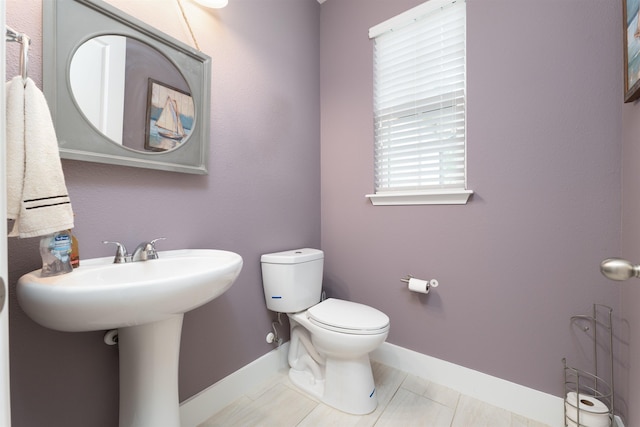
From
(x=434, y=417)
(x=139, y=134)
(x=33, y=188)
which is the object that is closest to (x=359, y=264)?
(x=434, y=417)

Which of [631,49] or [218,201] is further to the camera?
[218,201]

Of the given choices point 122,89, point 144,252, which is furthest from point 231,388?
point 122,89

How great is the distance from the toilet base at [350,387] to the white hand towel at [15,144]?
4.38 feet

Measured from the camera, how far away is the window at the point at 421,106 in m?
1.46

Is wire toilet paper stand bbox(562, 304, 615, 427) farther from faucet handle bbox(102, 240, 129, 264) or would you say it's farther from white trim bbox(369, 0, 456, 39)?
faucet handle bbox(102, 240, 129, 264)

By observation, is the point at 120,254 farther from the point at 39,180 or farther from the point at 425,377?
the point at 425,377

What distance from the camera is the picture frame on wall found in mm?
879

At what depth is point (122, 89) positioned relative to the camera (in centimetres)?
102

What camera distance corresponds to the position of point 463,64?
56.6 inches

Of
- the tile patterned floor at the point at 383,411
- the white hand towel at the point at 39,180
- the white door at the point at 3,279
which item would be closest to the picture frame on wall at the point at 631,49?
the tile patterned floor at the point at 383,411

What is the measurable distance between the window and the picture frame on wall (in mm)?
578

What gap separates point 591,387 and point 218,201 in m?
1.88

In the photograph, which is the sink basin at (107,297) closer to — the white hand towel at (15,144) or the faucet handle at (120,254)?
the faucet handle at (120,254)

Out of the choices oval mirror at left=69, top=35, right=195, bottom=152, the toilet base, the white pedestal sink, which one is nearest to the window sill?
the toilet base
